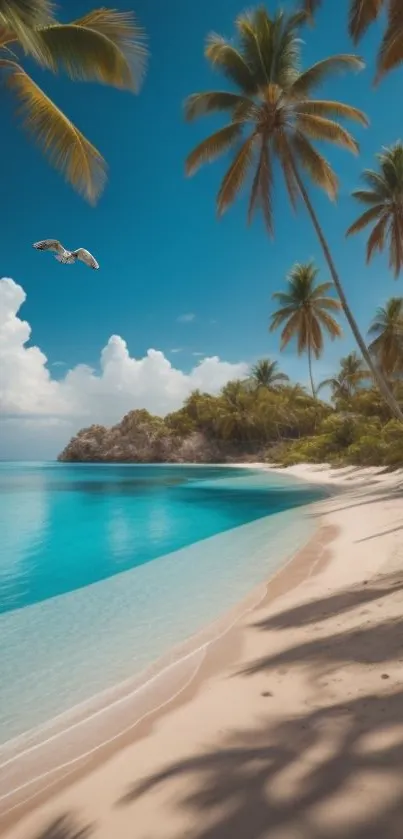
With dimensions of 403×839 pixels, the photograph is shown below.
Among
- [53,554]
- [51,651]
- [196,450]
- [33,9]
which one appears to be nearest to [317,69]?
[33,9]

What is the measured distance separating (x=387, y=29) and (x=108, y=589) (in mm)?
10982

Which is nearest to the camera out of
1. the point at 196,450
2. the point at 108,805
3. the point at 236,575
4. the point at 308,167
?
the point at 108,805

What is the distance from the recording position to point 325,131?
46.5ft

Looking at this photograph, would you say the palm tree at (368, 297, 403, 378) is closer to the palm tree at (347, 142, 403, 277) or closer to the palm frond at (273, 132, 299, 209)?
the palm tree at (347, 142, 403, 277)

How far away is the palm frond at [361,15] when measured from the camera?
819cm

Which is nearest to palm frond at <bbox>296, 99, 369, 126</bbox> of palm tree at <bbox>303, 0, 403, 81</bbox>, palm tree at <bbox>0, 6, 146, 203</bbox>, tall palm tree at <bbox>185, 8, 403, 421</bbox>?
tall palm tree at <bbox>185, 8, 403, 421</bbox>

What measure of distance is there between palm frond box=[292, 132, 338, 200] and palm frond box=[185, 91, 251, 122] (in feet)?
6.80

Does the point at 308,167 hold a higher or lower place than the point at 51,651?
higher

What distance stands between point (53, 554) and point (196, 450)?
4824 cm

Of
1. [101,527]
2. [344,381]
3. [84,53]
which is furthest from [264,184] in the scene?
[344,381]

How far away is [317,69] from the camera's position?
13.7 meters

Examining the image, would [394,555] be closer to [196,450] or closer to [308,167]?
[308,167]

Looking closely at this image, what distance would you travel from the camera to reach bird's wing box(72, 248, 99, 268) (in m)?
7.89

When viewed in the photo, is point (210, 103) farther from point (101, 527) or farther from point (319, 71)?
point (101, 527)
